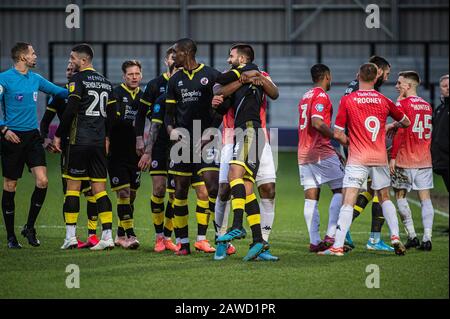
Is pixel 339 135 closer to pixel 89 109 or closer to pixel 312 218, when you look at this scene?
pixel 312 218

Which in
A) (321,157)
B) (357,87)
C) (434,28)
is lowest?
(321,157)

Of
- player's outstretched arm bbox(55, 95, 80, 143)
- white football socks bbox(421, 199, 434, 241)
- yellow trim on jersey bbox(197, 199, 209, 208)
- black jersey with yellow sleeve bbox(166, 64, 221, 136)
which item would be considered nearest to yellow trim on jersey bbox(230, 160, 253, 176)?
black jersey with yellow sleeve bbox(166, 64, 221, 136)

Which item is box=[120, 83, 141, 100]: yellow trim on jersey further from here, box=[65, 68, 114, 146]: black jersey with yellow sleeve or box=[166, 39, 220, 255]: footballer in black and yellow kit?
box=[166, 39, 220, 255]: footballer in black and yellow kit

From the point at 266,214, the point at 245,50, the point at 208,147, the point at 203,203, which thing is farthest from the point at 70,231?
the point at 245,50

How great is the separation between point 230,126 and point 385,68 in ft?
6.67

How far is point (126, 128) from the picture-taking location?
10688 mm

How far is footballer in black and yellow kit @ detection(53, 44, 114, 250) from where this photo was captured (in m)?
9.84

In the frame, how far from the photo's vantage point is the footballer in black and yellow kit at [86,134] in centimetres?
984

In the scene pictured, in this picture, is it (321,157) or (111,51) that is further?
(111,51)

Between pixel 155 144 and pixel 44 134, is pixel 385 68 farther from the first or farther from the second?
pixel 44 134

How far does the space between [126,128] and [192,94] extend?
1.41 meters

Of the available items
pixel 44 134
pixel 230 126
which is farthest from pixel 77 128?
pixel 230 126

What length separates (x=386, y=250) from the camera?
10211 mm

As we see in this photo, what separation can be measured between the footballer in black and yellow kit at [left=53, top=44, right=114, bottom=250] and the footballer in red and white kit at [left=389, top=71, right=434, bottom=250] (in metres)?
3.21
